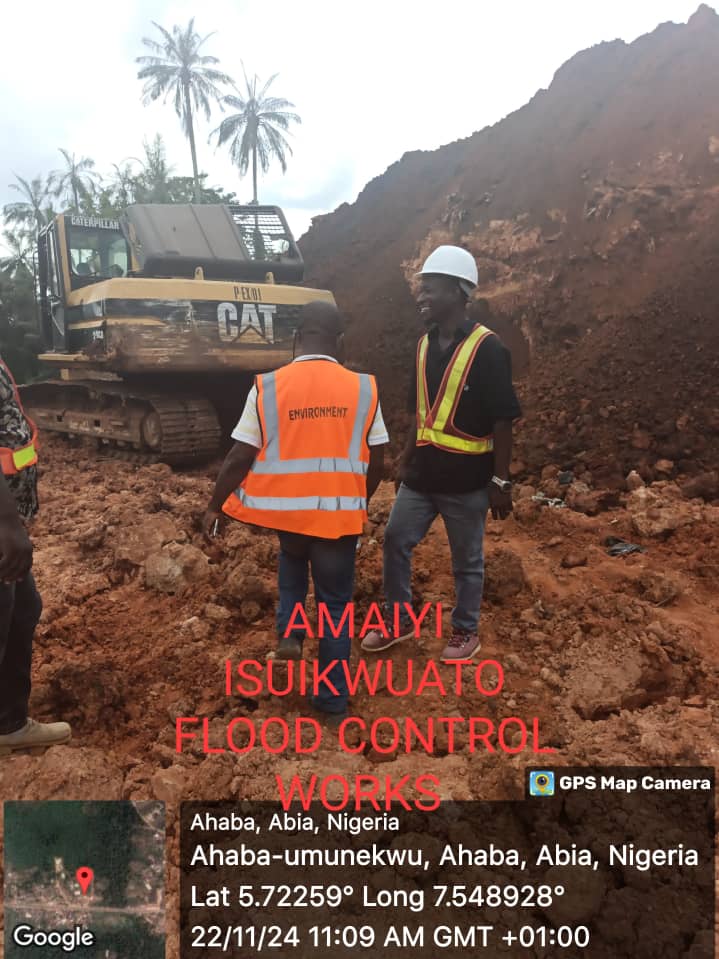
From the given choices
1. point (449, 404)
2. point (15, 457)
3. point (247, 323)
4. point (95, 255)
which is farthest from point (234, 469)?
point (95, 255)

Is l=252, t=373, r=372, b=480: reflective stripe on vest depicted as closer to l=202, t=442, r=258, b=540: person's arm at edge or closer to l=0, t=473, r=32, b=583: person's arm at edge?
l=202, t=442, r=258, b=540: person's arm at edge

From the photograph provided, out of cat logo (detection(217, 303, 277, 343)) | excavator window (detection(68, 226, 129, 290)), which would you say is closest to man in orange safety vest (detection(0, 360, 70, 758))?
cat logo (detection(217, 303, 277, 343))

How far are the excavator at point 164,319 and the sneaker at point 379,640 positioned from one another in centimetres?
465

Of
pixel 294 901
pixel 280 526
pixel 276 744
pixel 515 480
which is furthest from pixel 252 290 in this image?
pixel 294 901

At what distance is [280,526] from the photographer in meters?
2.74

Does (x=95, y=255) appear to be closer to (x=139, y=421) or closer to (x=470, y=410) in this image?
(x=139, y=421)

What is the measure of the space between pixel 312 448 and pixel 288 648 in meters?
0.98

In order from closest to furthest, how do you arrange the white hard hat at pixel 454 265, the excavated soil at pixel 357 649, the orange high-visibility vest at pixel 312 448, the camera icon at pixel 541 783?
the camera icon at pixel 541 783, the excavated soil at pixel 357 649, the orange high-visibility vest at pixel 312 448, the white hard hat at pixel 454 265

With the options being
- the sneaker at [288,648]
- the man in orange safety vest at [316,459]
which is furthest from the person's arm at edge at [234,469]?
the sneaker at [288,648]

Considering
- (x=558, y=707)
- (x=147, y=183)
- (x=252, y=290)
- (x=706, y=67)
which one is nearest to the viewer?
(x=558, y=707)

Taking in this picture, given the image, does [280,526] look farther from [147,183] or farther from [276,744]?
[147,183]

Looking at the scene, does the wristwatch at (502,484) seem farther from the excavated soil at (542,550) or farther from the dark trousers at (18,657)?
the dark trousers at (18,657)

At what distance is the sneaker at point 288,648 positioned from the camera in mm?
3057

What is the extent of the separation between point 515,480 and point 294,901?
544cm
